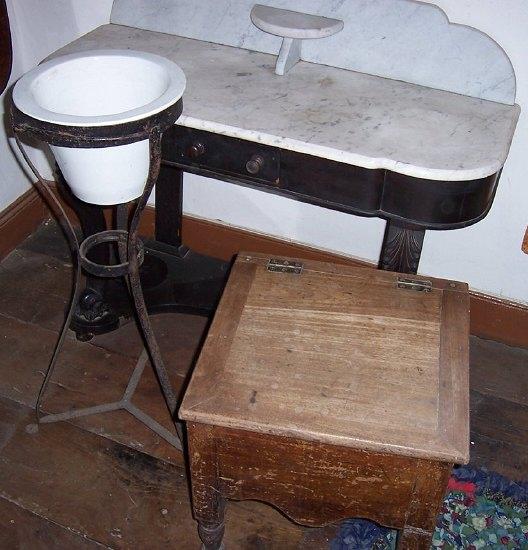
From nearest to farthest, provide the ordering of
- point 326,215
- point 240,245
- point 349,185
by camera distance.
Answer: point 349,185
point 326,215
point 240,245

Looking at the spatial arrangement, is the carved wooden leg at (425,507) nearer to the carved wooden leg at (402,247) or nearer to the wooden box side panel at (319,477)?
the wooden box side panel at (319,477)

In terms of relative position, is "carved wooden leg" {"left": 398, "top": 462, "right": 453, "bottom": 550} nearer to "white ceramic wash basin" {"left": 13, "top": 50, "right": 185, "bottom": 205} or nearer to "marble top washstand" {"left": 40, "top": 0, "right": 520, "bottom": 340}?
"marble top washstand" {"left": 40, "top": 0, "right": 520, "bottom": 340}

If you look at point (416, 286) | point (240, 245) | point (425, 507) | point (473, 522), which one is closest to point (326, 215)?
point (240, 245)

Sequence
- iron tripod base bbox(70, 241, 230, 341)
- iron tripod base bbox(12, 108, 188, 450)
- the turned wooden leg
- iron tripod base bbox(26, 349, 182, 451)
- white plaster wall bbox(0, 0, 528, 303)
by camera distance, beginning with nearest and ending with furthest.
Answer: iron tripod base bbox(12, 108, 188, 450) → the turned wooden leg → iron tripod base bbox(26, 349, 182, 451) → white plaster wall bbox(0, 0, 528, 303) → iron tripod base bbox(70, 241, 230, 341)

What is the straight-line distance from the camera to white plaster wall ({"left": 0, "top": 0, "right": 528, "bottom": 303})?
1.78 meters

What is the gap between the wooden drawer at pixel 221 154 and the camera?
135cm

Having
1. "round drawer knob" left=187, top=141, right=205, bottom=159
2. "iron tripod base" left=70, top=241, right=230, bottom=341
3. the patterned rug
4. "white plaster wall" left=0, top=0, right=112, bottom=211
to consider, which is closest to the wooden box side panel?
the patterned rug

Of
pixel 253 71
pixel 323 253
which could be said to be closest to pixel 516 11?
pixel 253 71

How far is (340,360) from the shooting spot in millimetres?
1207

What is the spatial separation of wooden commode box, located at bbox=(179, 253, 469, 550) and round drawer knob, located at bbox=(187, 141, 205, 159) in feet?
0.91

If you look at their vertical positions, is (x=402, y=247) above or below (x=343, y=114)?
below

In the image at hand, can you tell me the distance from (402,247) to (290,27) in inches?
20.5

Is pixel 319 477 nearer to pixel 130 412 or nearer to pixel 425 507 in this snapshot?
pixel 425 507

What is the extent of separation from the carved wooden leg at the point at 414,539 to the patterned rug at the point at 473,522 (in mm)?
263
